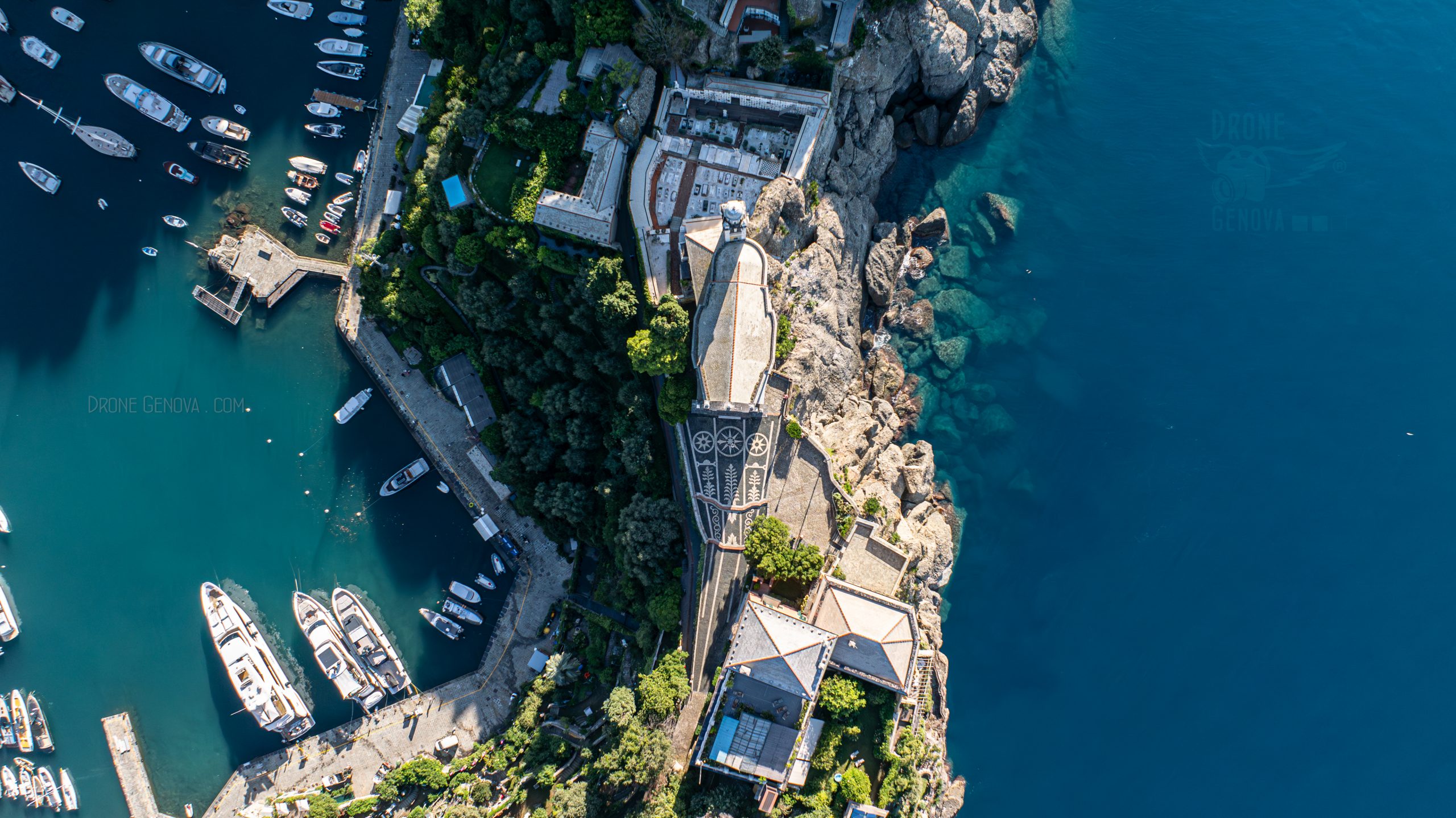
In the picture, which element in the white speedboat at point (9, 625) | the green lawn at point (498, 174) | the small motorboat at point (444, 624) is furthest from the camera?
the small motorboat at point (444, 624)

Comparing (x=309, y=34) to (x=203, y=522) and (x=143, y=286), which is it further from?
(x=203, y=522)

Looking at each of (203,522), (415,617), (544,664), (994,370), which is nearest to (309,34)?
(203,522)

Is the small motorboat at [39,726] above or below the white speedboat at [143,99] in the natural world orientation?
below

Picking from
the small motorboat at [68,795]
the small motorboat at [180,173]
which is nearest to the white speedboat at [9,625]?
the small motorboat at [68,795]

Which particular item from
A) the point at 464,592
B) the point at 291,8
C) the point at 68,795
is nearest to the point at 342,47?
the point at 291,8

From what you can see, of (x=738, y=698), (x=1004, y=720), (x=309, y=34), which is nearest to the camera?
(x=738, y=698)

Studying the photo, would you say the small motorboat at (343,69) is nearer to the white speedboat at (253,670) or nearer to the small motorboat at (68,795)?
the white speedboat at (253,670)
